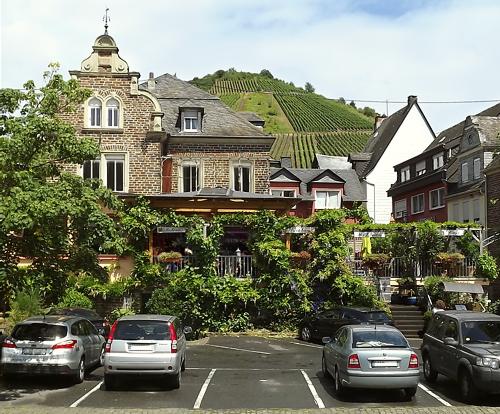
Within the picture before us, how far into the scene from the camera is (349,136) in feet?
325

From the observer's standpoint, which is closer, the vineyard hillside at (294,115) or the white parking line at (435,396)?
the white parking line at (435,396)

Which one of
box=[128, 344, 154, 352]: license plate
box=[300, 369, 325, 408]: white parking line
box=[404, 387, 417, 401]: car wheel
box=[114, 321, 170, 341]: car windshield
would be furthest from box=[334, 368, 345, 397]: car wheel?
box=[128, 344, 154, 352]: license plate

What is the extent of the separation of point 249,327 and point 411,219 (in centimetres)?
2428

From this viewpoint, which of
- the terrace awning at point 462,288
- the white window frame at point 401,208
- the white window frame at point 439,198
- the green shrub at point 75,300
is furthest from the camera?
the white window frame at point 401,208

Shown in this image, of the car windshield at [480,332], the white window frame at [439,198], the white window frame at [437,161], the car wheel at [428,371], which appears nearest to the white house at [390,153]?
the white window frame at [437,161]

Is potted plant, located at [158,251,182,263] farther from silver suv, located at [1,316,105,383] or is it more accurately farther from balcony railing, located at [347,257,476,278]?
silver suv, located at [1,316,105,383]

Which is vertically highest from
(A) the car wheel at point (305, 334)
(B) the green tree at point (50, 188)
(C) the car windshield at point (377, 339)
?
(B) the green tree at point (50, 188)

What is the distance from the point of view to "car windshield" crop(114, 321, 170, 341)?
13970 millimetres

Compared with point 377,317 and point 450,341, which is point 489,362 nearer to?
point 450,341

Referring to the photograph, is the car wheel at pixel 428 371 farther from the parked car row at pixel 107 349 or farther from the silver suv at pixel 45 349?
the silver suv at pixel 45 349

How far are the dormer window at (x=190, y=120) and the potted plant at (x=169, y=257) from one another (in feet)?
35.3

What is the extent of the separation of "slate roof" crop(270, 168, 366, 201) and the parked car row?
118ft

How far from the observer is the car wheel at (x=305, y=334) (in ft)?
80.1

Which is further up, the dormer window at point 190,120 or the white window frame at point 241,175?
the dormer window at point 190,120
